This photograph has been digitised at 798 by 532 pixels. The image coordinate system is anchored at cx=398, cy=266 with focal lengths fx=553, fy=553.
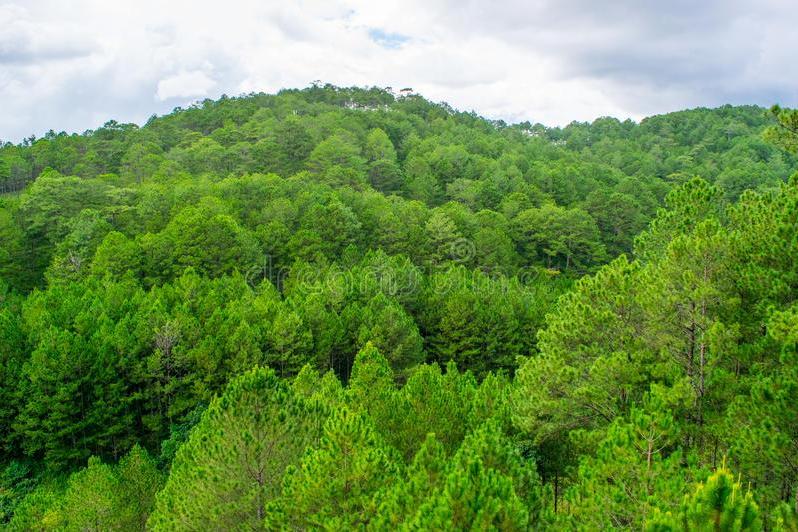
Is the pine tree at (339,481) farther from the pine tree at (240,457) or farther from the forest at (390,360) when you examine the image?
the pine tree at (240,457)

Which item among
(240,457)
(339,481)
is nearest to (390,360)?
(240,457)

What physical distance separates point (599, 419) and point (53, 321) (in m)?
27.6

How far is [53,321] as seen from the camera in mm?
29203

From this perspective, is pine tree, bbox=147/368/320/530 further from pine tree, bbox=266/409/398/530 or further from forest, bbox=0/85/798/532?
pine tree, bbox=266/409/398/530

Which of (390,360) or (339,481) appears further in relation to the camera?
(390,360)

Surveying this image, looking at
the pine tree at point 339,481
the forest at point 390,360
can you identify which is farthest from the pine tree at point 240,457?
the pine tree at point 339,481

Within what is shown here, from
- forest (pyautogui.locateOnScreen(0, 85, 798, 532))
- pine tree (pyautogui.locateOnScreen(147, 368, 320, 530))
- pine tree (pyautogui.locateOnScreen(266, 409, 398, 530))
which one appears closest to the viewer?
forest (pyautogui.locateOnScreen(0, 85, 798, 532))

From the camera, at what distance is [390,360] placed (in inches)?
1265

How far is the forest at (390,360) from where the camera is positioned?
10008 millimetres

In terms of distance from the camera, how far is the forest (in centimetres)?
1001

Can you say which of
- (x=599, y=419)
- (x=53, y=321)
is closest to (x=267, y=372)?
(x=599, y=419)

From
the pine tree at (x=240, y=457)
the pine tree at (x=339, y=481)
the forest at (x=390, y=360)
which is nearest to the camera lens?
the forest at (x=390, y=360)

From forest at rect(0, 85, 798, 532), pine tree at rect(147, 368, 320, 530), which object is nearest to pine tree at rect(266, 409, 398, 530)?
forest at rect(0, 85, 798, 532)

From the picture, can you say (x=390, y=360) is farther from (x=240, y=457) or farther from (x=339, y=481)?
(x=339, y=481)
